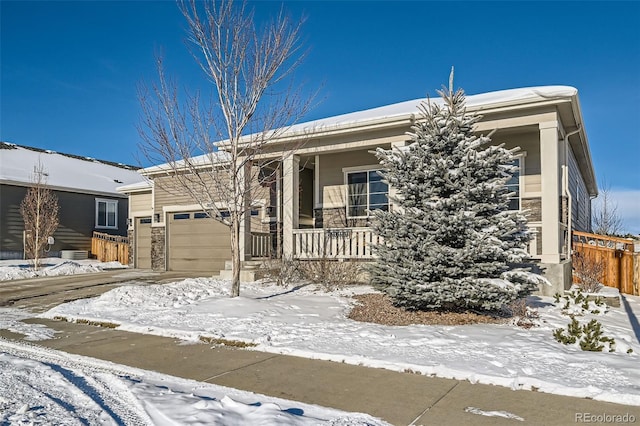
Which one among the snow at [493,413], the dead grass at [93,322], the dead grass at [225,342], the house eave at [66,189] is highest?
the house eave at [66,189]

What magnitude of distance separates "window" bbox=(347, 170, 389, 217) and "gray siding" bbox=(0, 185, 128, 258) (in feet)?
52.7

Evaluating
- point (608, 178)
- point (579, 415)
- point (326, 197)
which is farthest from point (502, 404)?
point (608, 178)

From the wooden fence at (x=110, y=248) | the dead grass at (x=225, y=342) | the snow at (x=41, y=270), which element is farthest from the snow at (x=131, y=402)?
the wooden fence at (x=110, y=248)

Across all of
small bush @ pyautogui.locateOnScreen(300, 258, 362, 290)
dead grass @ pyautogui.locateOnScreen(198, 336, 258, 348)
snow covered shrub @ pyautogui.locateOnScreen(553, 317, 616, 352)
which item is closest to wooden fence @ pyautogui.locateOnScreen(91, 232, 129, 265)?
small bush @ pyautogui.locateOnScreen(300, 258, 362, 290)

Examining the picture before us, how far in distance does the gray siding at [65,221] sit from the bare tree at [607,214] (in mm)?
26590

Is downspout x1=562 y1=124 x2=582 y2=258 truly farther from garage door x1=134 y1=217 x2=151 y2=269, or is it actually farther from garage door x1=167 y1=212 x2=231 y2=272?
garage door x1=134 y1=217 x2=151 y2=269

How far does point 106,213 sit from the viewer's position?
80.9ft

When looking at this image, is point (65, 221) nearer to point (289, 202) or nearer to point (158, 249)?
point (158, 249)

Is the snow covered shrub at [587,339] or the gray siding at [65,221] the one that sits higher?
the gray siding at [65,221]

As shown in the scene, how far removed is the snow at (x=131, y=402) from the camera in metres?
3.22

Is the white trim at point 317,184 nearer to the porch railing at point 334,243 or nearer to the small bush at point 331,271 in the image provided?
the porch railing at point 334,243

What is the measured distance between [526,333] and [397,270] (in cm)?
199

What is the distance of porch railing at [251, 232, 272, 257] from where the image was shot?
1345 centimetres

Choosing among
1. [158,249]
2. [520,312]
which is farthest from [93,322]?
[158,249]
